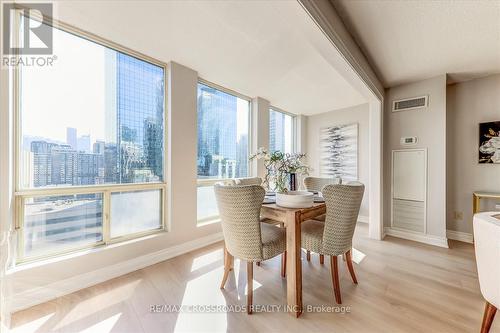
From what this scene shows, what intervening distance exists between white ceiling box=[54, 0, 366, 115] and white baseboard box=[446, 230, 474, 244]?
2.91 metres

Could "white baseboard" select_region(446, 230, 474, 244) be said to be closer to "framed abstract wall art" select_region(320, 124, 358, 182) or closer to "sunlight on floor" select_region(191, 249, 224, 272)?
"framed abstract wall art" select_region(320, 124, 358, 182)

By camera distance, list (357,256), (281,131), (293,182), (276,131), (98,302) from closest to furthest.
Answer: (98,302), (293,182), (357,256), (276,131), (281,131)

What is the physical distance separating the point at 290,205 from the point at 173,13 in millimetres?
1937

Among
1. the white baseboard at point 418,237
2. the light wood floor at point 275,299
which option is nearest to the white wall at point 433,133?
the white baseboard at point 418,237

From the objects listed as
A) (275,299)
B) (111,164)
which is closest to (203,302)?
(275,299)

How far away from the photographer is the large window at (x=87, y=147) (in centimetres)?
173

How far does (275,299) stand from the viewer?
5.72 feet

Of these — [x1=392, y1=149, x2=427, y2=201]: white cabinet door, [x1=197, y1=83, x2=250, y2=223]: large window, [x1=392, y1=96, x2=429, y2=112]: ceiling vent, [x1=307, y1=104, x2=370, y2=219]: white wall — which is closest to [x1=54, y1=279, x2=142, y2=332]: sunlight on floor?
[x1=197, y1=83, x2=250, y2=223]: large window

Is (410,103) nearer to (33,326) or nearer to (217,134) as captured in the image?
(217,134)

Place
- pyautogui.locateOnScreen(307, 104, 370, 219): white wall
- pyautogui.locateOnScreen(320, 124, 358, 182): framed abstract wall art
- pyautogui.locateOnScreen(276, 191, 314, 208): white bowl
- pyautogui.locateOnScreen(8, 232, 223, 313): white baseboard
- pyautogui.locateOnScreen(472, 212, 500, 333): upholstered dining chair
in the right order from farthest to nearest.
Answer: pyautogui.locateOnScreen(320, 124, 358, 182): framed abstract wall art, pyautogui.locateOnScreen(307, 104, 370, 219): white wall, pyautogui.locateOnScreen(276, 191, 314, 208): white bowl, pyautogui.locateOnScreen(8, 232, 223, 313): white baseboard, pyautogui.locateOnScreen(472, 212, 500, 333): upholstered dining chair

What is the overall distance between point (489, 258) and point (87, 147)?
3261 millimetres

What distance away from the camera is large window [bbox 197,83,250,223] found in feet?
10.1

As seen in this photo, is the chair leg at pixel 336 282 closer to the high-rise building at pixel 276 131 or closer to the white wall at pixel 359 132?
the high-rise building at pixel 276 131

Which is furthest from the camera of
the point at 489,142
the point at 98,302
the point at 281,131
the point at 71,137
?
the point at 281,131
